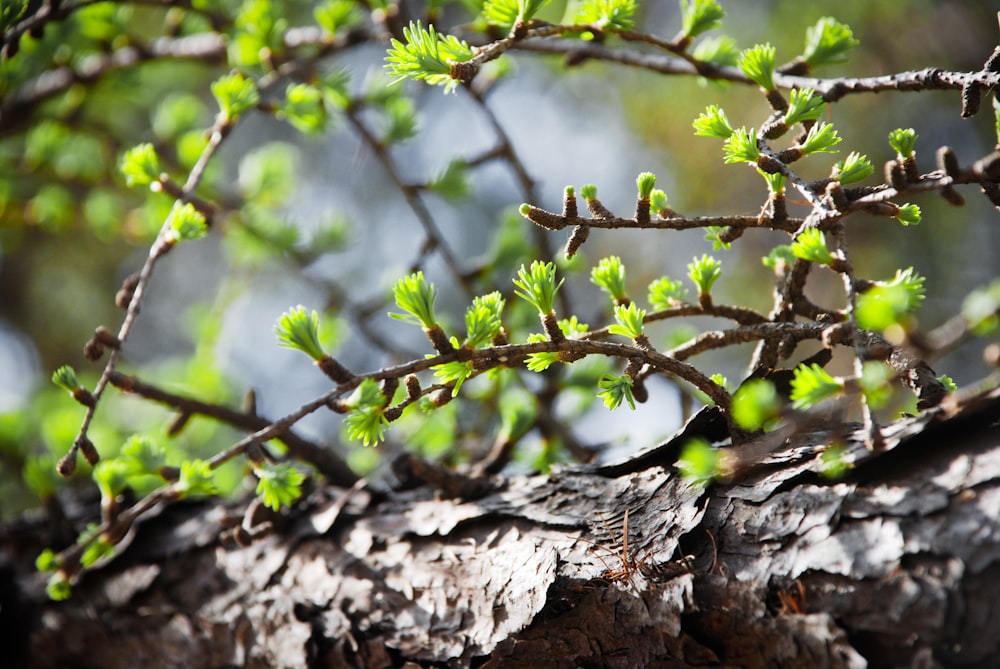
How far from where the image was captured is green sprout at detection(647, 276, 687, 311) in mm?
553

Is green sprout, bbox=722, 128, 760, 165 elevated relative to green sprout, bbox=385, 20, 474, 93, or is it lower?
lower

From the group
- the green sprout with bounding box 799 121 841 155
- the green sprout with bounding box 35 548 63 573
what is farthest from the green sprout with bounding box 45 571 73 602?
the green sprout with bounding box 799 121 841 155

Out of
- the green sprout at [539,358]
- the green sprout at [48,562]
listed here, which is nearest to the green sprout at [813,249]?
the green sprout at [539,358]

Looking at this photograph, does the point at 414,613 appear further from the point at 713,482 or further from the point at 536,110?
the point at 536,110

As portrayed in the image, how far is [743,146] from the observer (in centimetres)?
44

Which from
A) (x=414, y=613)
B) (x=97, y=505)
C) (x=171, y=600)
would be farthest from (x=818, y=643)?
(x=97, y=505)

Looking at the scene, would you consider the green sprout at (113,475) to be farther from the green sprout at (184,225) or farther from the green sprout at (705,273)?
the green sprout at (705,273)

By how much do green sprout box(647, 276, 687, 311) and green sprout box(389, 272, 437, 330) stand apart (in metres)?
0.19

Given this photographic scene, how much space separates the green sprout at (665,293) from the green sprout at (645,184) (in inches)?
4.2

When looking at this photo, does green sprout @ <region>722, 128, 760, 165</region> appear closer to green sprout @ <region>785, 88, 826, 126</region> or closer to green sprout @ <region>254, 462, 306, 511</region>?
green sprout @ <region>785, 88, 826, 126</region>

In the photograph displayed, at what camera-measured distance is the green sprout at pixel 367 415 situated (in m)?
0.48

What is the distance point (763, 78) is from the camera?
19.9 inches

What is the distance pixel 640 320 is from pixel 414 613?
0.96ft

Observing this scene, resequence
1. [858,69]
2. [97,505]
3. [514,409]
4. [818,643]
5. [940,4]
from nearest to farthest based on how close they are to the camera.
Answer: [818,643]
[514,409]
[97,505]
[940,4]
[858,69]
